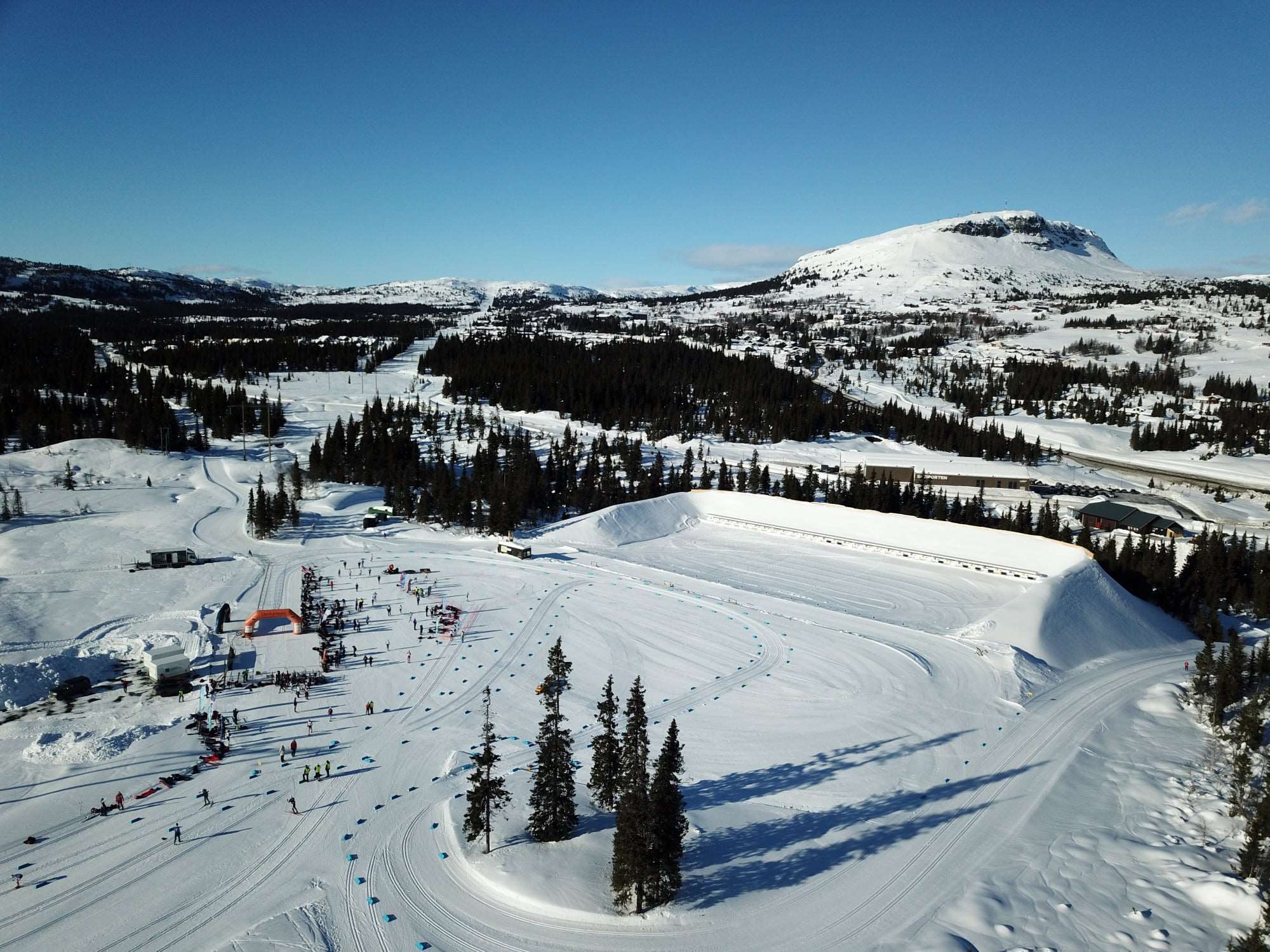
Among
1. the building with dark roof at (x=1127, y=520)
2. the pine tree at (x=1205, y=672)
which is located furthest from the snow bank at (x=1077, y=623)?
the building with dark roof at (x=1127, y=520)

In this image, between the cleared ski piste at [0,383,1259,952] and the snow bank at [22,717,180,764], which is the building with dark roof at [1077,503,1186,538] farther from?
the snow bank at [22,717,180,764]

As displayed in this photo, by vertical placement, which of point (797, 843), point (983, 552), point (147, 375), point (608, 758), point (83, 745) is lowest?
point (83, 745)

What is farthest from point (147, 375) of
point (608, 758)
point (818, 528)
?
point (608, 758)

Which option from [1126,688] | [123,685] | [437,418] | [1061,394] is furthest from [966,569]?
[1061,394]

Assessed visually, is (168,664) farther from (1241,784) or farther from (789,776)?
(1241,784)

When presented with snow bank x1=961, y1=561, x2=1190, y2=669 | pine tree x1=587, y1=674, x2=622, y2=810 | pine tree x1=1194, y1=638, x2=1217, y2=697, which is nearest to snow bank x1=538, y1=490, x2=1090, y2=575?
snow bank x1=961, y1=561, x2=1190, y2=669

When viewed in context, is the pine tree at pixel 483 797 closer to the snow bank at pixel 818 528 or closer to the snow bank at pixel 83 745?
the snow bank at pixel 83 745
